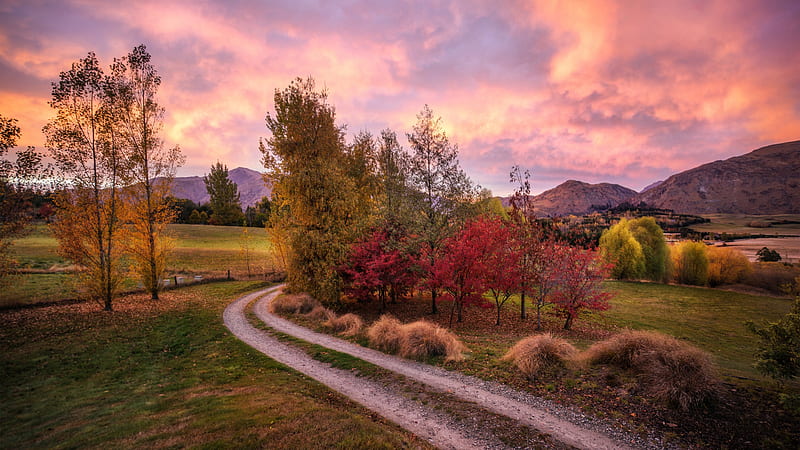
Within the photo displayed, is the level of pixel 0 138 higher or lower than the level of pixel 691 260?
higher

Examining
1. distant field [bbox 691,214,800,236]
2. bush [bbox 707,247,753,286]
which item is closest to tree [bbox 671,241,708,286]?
bush [bbox 707,247,753,286]

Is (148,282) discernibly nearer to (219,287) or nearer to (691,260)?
(219,287)

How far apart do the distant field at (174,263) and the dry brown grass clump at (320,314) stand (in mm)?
14145

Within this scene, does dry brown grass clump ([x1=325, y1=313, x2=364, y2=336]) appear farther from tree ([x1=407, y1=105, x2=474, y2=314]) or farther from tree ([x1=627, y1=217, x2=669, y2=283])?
tree ([x1=627, y1=217, x2=669, y2=283])

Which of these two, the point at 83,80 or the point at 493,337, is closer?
the point at 493,337

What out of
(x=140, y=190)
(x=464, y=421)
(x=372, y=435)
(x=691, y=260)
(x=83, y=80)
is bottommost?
(x=691, y=260)

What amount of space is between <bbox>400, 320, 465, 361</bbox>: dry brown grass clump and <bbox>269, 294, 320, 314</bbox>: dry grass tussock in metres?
9.67

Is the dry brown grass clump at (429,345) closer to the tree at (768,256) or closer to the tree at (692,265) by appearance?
the tree at (692,265)

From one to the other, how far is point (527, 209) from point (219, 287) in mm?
30585

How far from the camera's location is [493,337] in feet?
51.3

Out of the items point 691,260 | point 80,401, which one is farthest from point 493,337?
point 691,260

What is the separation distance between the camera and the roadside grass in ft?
22.0

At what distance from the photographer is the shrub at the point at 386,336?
1296 cm

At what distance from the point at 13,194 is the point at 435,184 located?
2145 cm
